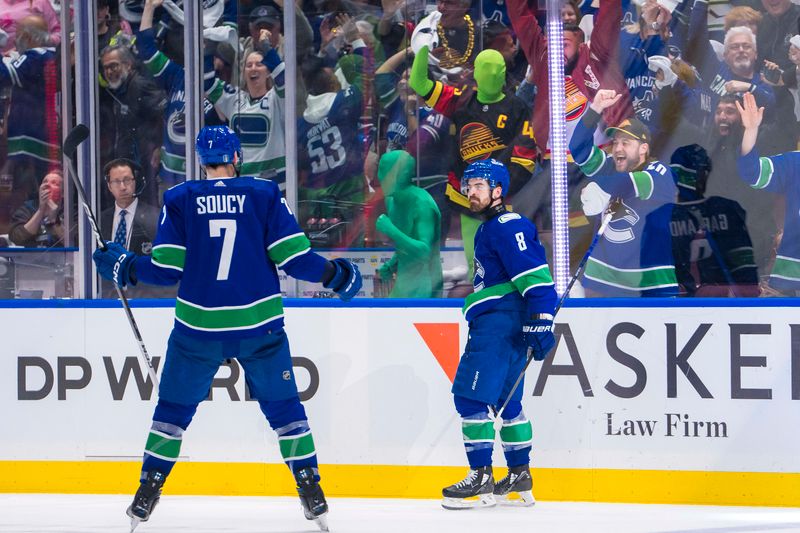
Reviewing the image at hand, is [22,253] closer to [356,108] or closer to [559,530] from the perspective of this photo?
[356,108]

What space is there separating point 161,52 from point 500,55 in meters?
1.59

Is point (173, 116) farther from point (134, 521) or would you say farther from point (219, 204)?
point (134, 521)

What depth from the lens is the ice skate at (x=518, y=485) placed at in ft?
15.3

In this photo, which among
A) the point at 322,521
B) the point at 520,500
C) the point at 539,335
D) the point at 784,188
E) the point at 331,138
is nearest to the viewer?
the point at 322,521

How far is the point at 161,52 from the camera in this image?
5.69 m

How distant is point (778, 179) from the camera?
498cm

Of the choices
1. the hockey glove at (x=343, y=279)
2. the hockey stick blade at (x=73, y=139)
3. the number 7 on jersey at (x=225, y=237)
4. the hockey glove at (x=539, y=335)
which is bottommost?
the hockey glove at (x=539, y=335)

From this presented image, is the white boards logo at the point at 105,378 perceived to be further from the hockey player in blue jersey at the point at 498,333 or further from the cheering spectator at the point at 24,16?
the cheering spectator at the point at 24,16

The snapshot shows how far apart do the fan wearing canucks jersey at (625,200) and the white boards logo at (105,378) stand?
1322 millimetres

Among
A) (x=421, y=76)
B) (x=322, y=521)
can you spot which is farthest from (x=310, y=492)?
(x=421, y=76)

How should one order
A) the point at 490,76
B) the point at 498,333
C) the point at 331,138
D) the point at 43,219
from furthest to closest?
the point at 43,219
the point at 331,138
the point at 490,76
the point at 498,333

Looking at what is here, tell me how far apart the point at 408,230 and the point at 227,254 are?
1461mm

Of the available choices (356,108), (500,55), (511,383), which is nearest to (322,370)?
(511,383)

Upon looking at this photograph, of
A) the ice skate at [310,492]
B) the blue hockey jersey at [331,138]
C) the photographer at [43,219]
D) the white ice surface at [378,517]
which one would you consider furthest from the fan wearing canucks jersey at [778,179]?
the photographer at [43,219]
